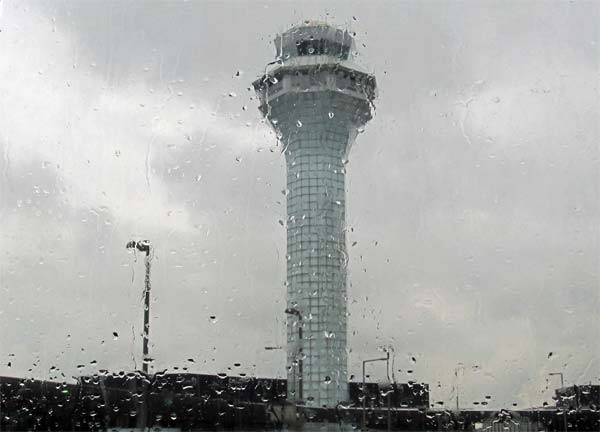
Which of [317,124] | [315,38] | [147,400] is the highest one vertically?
[317,124]

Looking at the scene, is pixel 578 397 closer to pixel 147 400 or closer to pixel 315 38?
A: pixel 147 400

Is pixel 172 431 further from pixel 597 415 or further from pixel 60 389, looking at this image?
pixel 597 415

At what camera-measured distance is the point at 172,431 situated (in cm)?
1070

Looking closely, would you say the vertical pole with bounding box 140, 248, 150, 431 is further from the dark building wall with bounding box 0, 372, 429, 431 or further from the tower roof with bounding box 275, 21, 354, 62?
the tower roof with bounding box 275, 21, 354, 62

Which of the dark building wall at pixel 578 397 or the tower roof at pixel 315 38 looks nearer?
the dark building wall at pixel 578 397

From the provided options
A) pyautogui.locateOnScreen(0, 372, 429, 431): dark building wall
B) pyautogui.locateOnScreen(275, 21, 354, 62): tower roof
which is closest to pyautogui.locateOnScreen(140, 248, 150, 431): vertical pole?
pyautogui.locateOnScreen(0, 372, 429, 431): dark building wall

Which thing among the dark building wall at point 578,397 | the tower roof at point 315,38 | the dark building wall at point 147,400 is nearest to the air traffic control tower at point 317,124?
the tower roof at point 315,38

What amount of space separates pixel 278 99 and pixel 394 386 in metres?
6.65

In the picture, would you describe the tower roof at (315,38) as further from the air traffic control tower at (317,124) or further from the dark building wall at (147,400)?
the dark building wall at (147,400)

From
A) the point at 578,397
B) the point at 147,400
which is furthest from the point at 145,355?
the point at 578,397

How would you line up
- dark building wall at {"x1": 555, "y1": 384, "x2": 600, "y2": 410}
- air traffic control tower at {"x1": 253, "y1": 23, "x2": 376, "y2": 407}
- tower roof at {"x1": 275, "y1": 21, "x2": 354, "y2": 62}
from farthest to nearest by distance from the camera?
1. air traffic control tower at {"x1": 253, "y1": 23, "x2": 376, "y2": 407}
2. tower roof at {"x1": 275, "y1": 21, "x2": 354, "y2": 62}
3. dark building wall at {"x1": 555, "y1": 384, "x2": 600, "y2": 410}

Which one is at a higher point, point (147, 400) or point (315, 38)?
point (315, 38)

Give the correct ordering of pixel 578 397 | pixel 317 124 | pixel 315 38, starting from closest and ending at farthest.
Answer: pixel 578 397 → pixel 315 38 → pixel 317 124

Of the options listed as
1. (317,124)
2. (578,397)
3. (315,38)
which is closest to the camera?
(578,397)
